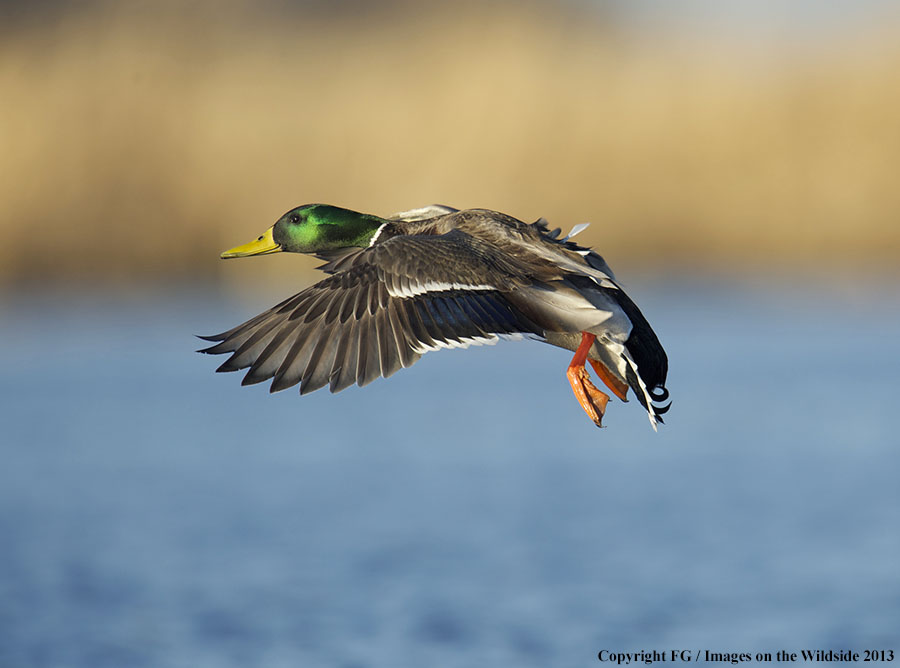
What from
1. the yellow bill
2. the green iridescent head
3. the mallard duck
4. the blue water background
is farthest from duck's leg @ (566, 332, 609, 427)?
the blue water background

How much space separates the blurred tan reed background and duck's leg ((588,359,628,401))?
797 centimetres

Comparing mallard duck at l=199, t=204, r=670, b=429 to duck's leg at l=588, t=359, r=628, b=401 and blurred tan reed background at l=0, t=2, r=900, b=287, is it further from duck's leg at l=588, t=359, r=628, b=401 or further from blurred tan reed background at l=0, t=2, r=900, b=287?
blurred tan reed background at l=0, t=2, r=900, b=287

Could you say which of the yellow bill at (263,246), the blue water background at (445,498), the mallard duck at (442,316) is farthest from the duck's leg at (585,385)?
the blue water background at (445,498)

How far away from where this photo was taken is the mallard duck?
4605 millimetres

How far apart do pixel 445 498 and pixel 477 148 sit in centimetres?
389

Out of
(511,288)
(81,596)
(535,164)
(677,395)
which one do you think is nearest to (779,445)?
(677,395)

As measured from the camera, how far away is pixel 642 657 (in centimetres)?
808

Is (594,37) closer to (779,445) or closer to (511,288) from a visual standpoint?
(779,445)

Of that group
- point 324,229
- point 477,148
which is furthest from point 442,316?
point 477,148

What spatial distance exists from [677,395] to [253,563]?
5.30 meters

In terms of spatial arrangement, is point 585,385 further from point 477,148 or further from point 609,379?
point 477,148

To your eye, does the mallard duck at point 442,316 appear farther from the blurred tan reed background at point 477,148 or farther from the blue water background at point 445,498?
the blurred tan reed background at point 477,148

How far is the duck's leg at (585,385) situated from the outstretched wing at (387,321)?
0.21 m

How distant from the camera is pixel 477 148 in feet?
44.8
